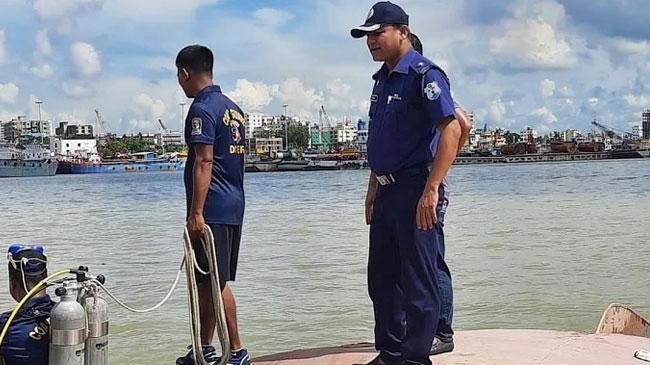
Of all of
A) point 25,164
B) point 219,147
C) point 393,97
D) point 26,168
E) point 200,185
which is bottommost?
point 26,168

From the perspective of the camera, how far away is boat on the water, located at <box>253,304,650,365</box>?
16.1 feet

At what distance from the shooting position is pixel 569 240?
66.8 feet

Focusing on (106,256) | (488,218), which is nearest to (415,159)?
(106,256)

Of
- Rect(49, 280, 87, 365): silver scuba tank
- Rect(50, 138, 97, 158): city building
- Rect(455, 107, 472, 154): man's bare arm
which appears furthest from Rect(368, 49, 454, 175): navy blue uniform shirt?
Rect(50, 138, 97, 158): city building

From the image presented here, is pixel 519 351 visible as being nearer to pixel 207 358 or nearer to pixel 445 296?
pixel 445 296

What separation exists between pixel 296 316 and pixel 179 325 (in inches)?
62.3

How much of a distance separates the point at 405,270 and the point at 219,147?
4.58ft

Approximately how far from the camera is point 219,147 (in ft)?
17.3

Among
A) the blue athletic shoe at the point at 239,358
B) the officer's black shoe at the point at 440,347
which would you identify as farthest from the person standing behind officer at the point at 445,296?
the blue athletic shoe at the point at 239,358

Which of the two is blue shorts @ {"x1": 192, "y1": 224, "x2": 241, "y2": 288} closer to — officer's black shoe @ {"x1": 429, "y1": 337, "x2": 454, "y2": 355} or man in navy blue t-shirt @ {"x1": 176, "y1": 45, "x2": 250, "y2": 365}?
man in navy blue t-shirt @ {"x1": 176, "y1": 45, "x2": 250, "y2": 365}

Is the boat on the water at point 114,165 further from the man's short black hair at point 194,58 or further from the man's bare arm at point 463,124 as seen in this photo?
the man's bare arm at point 463,124

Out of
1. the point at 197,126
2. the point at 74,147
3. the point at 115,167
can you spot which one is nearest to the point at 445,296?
the point at 197,126

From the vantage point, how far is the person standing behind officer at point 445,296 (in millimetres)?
5203

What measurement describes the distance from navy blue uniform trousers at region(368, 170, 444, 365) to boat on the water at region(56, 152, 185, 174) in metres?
130
